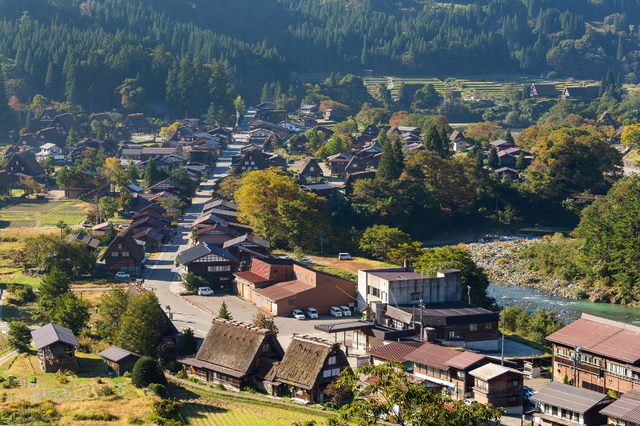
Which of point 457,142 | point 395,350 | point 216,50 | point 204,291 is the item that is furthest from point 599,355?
point 216,50

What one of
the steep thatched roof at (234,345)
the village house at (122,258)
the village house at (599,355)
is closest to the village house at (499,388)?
the village house at (599,355)

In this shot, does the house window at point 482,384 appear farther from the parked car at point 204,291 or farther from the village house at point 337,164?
the village house at point 337,164

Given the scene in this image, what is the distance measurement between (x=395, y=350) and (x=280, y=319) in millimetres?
10684

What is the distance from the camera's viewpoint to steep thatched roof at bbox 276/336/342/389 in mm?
29625

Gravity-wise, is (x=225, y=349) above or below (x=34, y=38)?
below

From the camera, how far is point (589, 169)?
79688 mm

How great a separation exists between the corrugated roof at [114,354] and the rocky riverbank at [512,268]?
33.3 m

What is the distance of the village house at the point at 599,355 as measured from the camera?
1216 inches

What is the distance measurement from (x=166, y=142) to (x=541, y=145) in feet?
158

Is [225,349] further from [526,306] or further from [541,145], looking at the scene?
[541,145]

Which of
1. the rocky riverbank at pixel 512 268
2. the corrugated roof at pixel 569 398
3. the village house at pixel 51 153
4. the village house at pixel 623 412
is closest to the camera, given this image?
the village house at pixel 623 412

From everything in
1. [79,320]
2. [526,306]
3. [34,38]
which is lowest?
[526,306]

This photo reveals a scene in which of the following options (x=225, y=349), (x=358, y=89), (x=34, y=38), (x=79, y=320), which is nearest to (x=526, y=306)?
(x=225, y=349)

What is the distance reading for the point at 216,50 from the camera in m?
147
